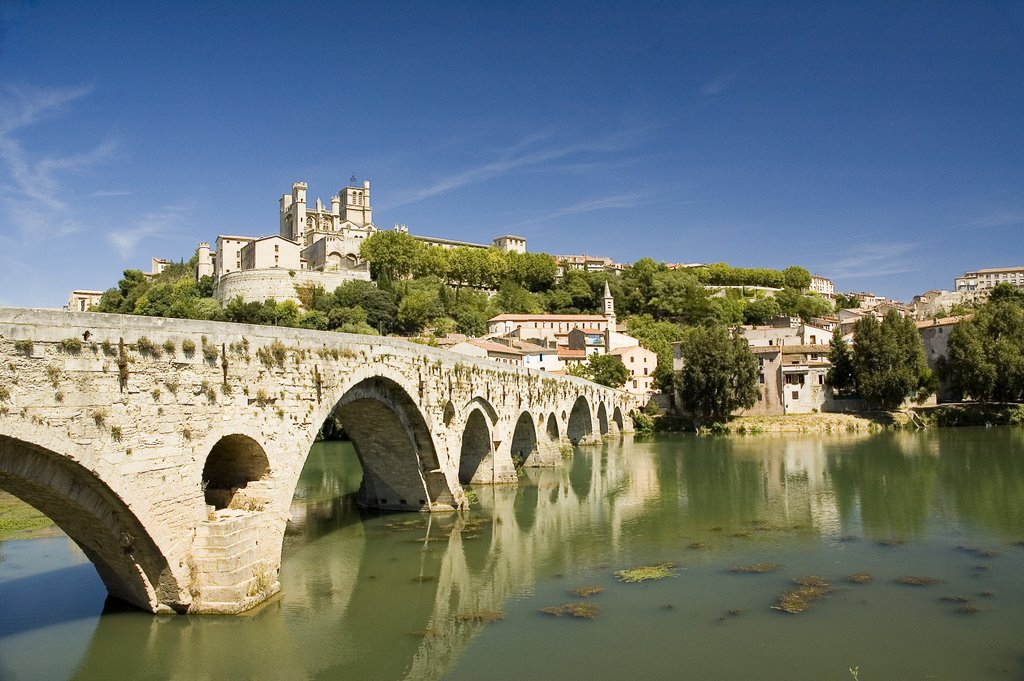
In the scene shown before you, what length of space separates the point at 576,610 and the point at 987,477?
907 inches

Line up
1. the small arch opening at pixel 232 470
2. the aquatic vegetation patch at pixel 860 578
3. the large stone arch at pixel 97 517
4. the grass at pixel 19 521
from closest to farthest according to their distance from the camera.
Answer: the large stone arch at pixel 97 517 < the small arch opening at pixel 232 470 < the aquatic vegetation patch at pixel 860 578 < the grass at pixel 19 521

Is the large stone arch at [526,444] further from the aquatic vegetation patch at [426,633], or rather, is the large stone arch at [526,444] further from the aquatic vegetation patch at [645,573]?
the aquatic vegetation patch at [426,633]

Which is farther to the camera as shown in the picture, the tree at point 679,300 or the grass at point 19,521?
the tree at point 679,300

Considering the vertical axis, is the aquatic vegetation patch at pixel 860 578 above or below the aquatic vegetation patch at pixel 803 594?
below

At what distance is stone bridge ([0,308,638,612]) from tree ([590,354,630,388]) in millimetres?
45031

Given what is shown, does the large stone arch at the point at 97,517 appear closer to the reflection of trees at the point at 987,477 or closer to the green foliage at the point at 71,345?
the green foliage at the point at 71,345

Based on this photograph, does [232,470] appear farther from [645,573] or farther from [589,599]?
[645,573]

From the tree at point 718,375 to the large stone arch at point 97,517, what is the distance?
44.1 m

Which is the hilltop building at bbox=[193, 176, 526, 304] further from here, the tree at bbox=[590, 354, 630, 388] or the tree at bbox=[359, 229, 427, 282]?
the tree at bbox=[590, 354, 630, 388]

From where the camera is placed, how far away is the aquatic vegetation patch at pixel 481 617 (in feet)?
43.6

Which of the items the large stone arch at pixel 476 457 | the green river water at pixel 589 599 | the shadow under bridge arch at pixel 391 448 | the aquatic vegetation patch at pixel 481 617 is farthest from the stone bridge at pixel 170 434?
the large stone arch at pixel 476 457

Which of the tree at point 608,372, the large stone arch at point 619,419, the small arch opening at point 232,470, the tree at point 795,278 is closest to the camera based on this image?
the small arch opening at point 232,470

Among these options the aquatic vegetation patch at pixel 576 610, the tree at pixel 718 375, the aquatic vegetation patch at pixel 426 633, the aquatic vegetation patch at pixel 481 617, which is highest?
the tree at pixel 718 375

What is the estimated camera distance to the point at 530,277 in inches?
3994
